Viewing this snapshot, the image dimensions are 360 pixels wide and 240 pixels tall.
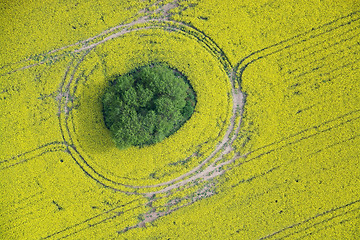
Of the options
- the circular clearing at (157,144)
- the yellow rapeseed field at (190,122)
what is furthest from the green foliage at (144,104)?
the yellow rapeseed field at (190,122)

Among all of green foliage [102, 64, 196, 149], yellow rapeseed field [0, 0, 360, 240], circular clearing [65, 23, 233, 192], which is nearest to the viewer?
green foliage [102, 64, 196, 149]

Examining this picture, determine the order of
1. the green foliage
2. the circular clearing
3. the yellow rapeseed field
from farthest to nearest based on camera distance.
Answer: the circular clearing, the yellow rapeseed field, the green foliage

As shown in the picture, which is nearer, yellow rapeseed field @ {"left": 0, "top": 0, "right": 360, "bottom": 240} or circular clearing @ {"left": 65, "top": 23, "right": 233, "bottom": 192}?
yellow rapeseed field @ {"left": 0, "top": 0, "right": 360, "bottom": 240}

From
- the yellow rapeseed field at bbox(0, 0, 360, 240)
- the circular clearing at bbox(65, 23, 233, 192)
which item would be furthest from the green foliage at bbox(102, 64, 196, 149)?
the yellow rapeseed field at bbox(0, 0, 360, 240)

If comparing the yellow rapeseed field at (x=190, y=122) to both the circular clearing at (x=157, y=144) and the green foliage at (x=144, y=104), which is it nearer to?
the circular clearing at (x=157, y=144)

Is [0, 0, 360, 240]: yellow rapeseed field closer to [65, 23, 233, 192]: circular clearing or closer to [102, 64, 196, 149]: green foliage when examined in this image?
[65, 23, 233, 192]: circular clearing

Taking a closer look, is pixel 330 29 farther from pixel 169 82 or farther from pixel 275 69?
pixel 169 82
